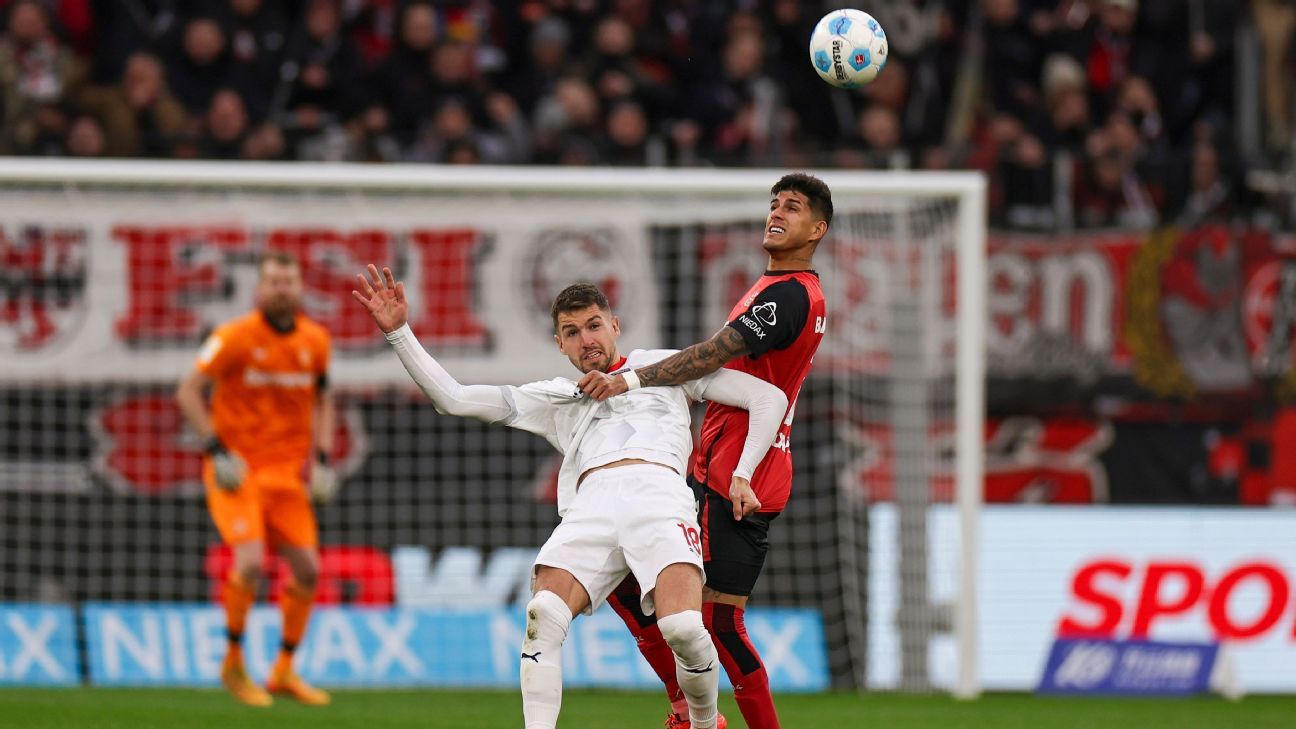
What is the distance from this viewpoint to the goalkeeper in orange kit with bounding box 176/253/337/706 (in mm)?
9664

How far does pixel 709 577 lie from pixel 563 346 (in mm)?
1024

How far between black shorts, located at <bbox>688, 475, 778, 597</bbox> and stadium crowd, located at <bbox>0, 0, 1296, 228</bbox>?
6030 millimetres

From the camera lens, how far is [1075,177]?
1302 cm

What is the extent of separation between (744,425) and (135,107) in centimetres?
719

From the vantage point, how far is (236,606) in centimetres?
975

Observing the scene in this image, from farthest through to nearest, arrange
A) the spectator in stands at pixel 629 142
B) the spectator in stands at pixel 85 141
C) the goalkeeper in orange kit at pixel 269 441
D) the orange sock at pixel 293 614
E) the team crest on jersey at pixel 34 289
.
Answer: the spectator in stands at pixel 629 142
the spectator in stands at pixel 85 141
the team crest on jersey at pixel 34 289
the orange sock at pixel 293 614
the goalkeeper in orange kit at pixel 269 441

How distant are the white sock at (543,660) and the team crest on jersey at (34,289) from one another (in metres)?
6.07

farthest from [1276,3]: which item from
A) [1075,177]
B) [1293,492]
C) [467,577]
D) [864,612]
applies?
[467,577]

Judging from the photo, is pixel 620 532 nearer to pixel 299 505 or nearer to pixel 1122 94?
pixel 299 505

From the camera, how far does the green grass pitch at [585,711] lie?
8430 mm

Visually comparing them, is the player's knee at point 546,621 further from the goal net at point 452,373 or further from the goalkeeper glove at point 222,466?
the goal net at point 452,373

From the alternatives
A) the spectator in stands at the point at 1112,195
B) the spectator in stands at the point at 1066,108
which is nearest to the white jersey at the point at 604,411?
the spectator in stands at the point at 1112,195

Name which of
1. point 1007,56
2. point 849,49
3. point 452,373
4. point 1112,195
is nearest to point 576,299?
point 849,49

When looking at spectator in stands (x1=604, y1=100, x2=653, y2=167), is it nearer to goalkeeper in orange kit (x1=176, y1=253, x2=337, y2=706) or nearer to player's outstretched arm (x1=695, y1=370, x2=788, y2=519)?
goalkeeper in orange kit (x1=176, y1=253, x2=337, y2=706)
